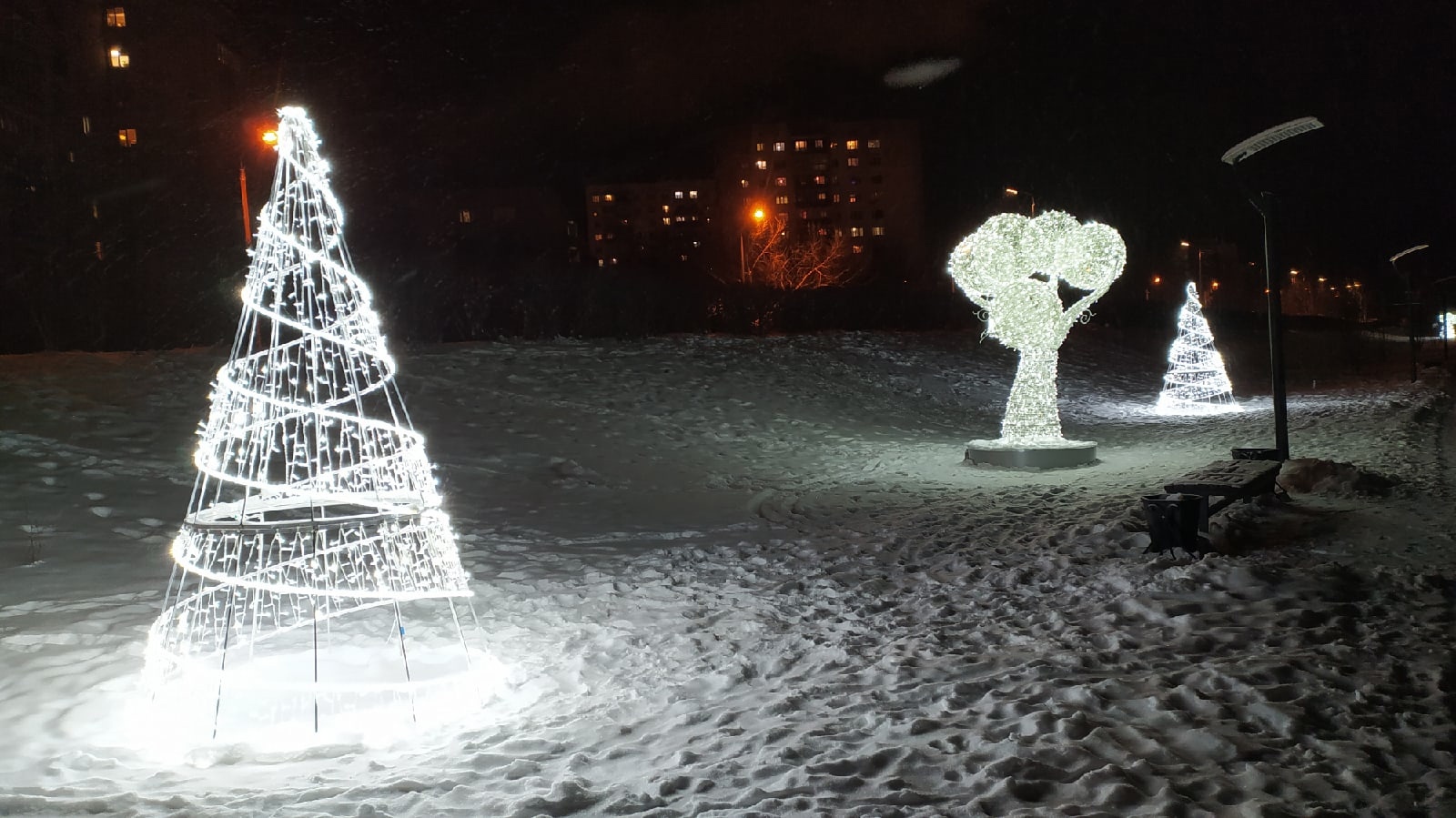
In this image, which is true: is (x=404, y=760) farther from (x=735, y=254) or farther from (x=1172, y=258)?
(x=1172, y=258)

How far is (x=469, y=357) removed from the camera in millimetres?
19547

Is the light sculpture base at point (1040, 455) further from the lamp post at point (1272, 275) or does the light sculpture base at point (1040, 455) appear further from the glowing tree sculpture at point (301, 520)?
the glowing tree sculpture at point (301, 520)

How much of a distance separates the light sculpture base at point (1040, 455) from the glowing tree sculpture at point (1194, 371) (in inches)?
345

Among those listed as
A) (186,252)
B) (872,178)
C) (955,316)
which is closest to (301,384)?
(186,252)

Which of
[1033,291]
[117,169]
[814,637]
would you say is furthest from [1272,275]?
[117,169]

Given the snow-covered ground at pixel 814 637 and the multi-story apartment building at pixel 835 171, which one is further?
the multi-story apartment building at pixel 835 171

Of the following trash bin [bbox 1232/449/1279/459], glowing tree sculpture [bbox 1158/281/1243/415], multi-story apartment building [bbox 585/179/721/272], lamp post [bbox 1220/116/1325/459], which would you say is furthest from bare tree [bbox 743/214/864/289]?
trash bin [bbox 1232/449/1279/459]

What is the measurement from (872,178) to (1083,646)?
8377cm

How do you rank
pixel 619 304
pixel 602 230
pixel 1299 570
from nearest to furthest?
1. pixel 1299 570
2. pixel 619 304
3. pixel 602 230

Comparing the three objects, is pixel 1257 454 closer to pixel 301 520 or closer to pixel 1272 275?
pixel 1272 275

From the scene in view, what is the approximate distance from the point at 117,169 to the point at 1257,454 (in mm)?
31053

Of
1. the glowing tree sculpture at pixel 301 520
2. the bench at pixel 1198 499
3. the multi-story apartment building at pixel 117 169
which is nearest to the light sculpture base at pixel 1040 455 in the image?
the bench at pixel 1198 499

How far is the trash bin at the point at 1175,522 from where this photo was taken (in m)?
7.34

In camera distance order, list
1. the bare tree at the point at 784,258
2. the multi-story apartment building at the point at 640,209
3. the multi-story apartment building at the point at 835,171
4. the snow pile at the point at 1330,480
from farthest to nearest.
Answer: the multi-story apartment building at the point at 640,209
the multi-story apartment building at the point at 835,171
the bare tree at the point at 784,258
the snow pile at the point at 1330,480
